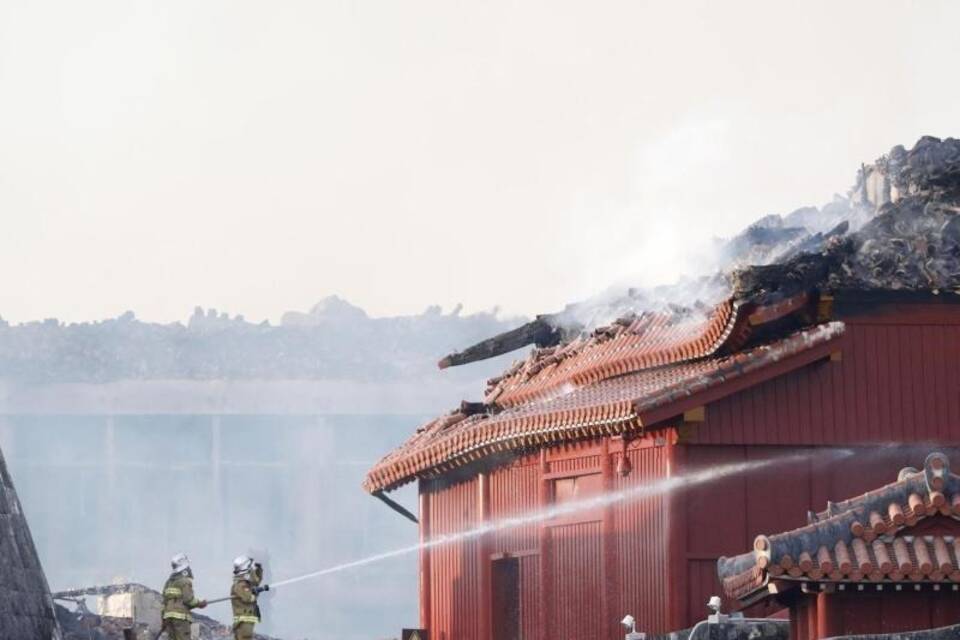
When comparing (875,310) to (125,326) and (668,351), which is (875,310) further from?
(125,326)

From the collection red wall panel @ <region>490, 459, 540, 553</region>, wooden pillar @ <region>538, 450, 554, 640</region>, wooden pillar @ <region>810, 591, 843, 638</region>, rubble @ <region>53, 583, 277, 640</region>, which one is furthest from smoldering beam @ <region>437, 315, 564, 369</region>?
wooden pillar @ <region>810, 591, 843, 638</region>

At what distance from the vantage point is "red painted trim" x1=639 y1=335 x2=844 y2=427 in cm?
3180

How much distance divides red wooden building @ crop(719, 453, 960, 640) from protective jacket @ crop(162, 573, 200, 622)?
924 cm

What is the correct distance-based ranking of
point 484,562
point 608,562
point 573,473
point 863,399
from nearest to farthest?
point 863,399 → point 608,562 → point 573,473 → point 484,562

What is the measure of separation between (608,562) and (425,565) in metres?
9.57

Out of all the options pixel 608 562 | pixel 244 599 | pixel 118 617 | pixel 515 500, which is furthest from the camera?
pixel 118 617

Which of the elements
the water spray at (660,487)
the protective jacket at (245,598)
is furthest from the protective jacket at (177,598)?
the protective jacket at (245,598)

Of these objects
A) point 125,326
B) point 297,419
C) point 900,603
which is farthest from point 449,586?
point 125,326

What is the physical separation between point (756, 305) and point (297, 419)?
1770 inches

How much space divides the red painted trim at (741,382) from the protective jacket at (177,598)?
664cm

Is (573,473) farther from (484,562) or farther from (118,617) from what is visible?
(118,617)

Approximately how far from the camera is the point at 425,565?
1706 inches

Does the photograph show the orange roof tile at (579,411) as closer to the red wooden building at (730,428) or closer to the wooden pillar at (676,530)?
the red wooden building at (730,428)

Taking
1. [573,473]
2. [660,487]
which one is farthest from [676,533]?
[573,473]
